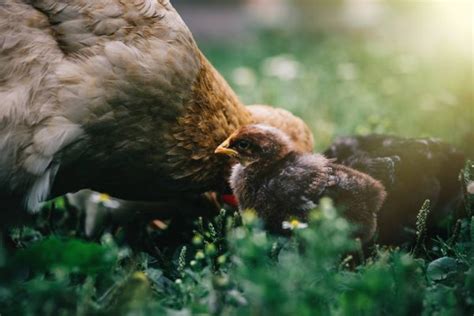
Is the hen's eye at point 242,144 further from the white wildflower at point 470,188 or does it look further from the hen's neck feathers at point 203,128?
the white wildflower at point 470,188

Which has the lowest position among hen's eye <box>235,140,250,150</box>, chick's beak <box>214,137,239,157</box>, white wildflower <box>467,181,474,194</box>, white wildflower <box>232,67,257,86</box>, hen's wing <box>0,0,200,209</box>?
white wildflower <box>232,67,257,86</box>

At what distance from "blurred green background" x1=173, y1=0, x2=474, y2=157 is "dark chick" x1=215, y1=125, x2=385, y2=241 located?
1.12m

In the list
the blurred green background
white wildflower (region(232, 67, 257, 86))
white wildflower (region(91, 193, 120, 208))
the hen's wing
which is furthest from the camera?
white wildflower (region(232, 67, 257, 86))

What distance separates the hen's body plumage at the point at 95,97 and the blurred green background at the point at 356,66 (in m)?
1.46

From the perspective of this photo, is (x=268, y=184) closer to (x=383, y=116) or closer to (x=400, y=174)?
(x=400, y=174)

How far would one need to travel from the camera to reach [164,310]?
1.94m

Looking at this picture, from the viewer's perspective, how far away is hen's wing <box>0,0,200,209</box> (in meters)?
2.24

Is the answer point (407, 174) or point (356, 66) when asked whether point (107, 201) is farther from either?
point (356, 66)

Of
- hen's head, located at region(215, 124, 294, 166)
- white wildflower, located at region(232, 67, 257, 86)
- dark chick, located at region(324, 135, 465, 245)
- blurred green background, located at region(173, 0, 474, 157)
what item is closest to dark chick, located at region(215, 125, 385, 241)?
hen's head, located at region(215, 124, 294, 166)

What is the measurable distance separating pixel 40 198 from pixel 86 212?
33.9 inches

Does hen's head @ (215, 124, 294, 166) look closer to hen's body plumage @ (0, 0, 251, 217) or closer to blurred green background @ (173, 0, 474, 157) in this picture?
hen's body plumage @ (0, 0, 251, 217)

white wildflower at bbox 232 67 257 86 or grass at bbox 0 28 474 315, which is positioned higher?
grass at bbox 0 28 474 315

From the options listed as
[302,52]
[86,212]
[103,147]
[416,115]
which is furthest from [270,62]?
[103,147]

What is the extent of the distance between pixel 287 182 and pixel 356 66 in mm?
4036
